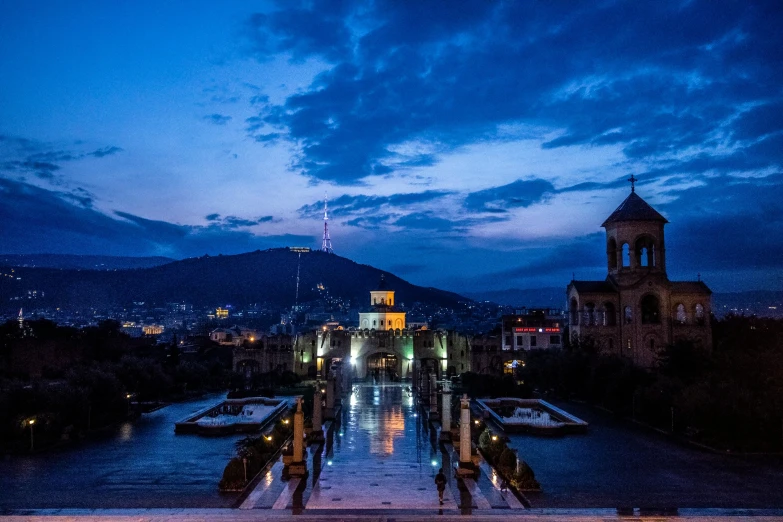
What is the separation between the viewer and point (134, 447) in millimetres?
21922

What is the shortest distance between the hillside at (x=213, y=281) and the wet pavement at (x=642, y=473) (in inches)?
4846

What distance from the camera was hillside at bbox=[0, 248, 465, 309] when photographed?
139 m

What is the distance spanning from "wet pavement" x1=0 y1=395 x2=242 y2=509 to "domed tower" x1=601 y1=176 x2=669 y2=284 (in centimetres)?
2790

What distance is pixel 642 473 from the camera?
697 inches

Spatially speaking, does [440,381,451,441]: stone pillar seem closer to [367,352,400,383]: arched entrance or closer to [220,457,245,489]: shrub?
[220,457,245,489]: shrub

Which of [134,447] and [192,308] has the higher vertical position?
[192,308]

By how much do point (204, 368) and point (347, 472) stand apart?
88.7ft

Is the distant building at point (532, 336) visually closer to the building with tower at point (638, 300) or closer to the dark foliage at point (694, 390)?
the building with tower at point (638, 300)

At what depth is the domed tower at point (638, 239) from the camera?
4259 cm

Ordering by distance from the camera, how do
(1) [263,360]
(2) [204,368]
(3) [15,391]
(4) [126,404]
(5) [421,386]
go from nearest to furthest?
(3) [15,391] < (4) [126,404] < (5) [421,386] < (2) [204,368] < (1) [263,360]

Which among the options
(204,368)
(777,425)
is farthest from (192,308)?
(777,425)

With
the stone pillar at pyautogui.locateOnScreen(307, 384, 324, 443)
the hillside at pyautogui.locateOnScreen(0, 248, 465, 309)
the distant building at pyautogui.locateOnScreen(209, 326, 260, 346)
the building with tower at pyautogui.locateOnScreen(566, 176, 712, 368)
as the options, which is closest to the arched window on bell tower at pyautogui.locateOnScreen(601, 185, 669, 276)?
the building with tower at pyautogui.locateOnScreen(566, 176, 712, 368)

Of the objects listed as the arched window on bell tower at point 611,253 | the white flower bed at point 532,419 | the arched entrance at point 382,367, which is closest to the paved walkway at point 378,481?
the white flower bed at point 532,419

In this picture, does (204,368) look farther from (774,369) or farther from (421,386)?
(774,369)
